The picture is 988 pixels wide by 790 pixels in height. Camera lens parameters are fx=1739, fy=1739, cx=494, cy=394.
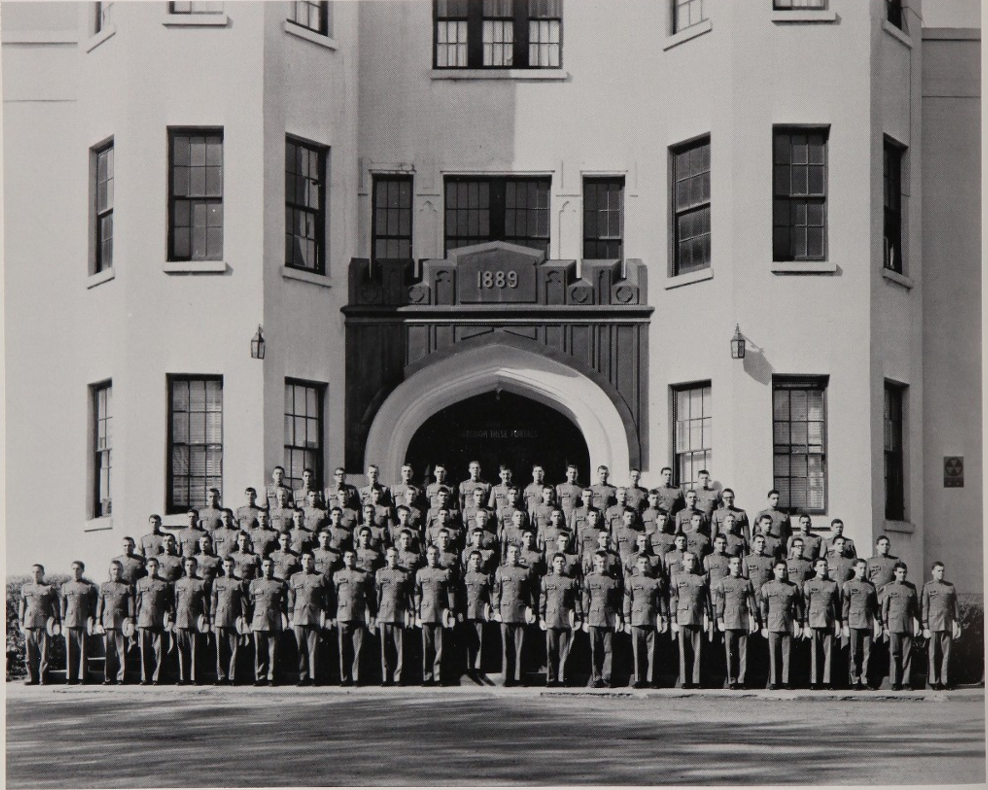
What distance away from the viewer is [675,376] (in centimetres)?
Result: 1888

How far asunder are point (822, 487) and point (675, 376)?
203cm

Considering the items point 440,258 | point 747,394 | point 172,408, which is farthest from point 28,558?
point 747,394

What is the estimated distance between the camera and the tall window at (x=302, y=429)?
1862cm

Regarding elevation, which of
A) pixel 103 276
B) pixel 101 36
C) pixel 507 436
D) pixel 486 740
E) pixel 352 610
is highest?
pixel 101 36

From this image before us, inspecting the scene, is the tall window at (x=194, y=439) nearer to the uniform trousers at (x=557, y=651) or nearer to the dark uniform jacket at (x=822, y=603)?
the uniform trousers at (x=557, y=651)

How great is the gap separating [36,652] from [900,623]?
26.2 ft

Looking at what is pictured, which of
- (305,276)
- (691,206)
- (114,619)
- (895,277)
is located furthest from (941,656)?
(305,276)

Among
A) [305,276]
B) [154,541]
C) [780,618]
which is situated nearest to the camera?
[780,618]

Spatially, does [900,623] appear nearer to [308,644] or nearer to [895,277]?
[895,277]

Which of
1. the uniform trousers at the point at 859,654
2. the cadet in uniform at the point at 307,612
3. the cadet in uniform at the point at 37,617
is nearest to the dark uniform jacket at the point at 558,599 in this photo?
the cadet in uniform at the point at 307,612

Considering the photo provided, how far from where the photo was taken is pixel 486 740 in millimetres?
13961

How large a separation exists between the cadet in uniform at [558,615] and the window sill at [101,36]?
7.06 meters

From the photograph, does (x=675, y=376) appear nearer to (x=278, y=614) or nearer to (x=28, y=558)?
(x=278, y=614)

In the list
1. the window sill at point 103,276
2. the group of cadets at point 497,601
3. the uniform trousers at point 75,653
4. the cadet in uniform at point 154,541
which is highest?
the window sill at point 103,276
